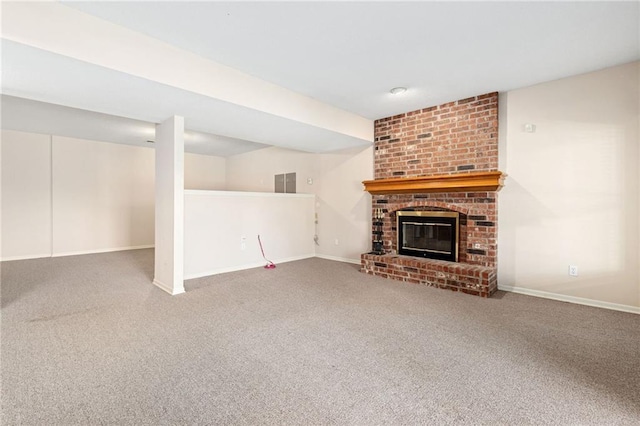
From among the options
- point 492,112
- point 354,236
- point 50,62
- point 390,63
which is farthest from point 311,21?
point 354,236

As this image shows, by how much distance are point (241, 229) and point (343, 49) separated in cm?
342

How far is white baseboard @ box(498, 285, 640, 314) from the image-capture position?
3.24m

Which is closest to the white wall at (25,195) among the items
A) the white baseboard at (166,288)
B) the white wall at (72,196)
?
the white wall at (72,196)

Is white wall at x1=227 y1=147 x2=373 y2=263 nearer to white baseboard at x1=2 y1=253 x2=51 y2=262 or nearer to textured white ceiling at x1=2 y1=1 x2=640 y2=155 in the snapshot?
textured white ceiling at x1=2 y1=1 x2=640 y2=155

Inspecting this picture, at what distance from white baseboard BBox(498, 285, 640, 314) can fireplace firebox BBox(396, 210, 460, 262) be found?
81cm

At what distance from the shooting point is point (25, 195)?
623cm

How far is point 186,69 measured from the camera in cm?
297

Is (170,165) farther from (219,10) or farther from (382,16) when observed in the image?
(382,16)

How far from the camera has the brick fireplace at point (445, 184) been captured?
4039mm

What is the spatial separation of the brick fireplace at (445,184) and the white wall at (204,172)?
5.54 m

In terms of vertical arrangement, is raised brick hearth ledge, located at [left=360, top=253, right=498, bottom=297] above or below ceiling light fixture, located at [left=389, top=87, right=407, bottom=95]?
below

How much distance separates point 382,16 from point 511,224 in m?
3.05

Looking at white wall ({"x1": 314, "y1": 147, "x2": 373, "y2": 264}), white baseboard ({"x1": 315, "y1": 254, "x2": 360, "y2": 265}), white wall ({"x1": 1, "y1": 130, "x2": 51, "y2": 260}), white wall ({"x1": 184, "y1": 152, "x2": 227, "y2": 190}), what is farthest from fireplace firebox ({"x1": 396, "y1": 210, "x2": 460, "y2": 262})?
white wall ({"x1": 1, "y1": 130, "x2": 51, "y2": 260})

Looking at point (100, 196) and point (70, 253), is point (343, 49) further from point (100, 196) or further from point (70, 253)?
point (70, 253)
